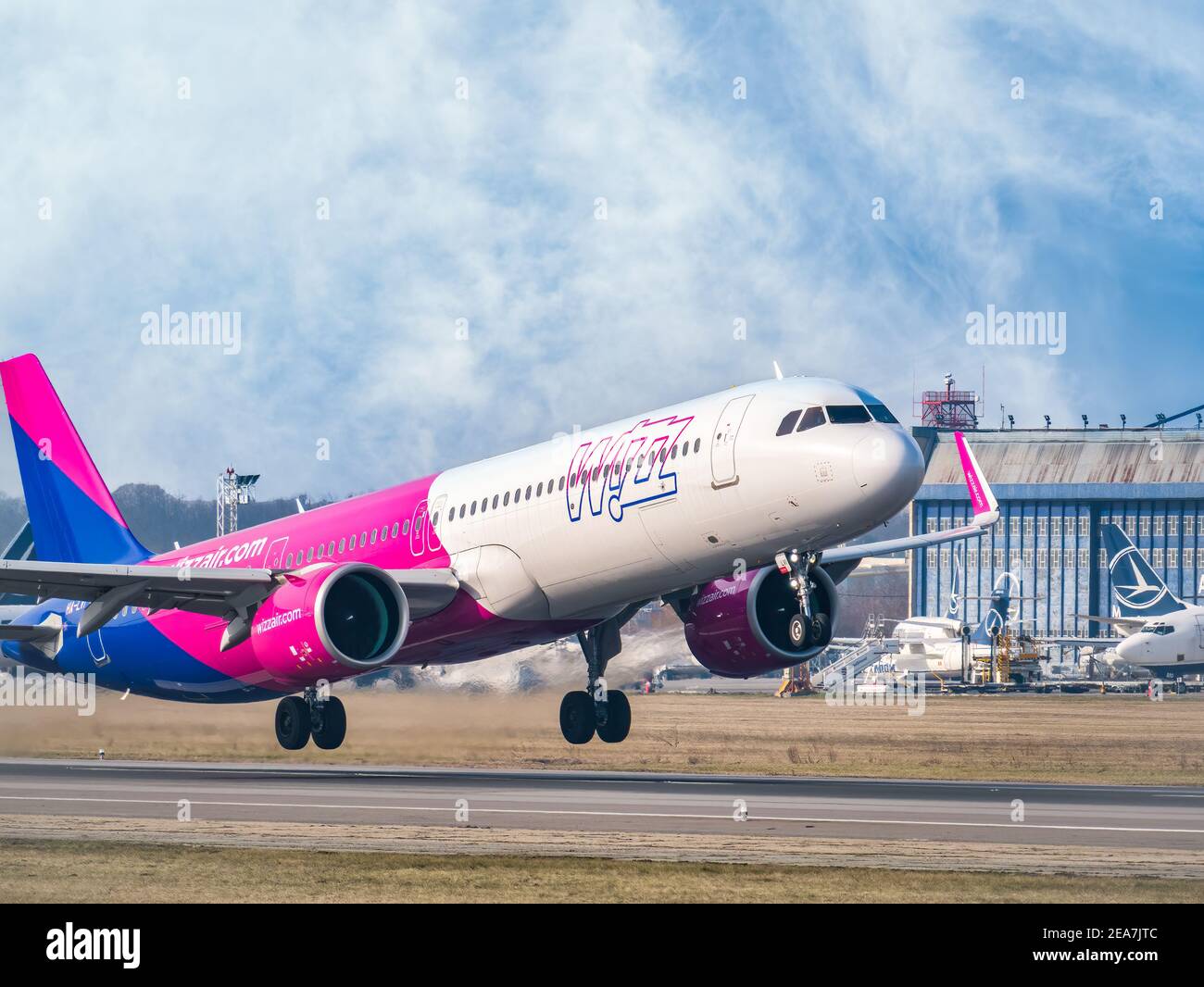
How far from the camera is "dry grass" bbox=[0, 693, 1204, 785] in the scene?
3691cm

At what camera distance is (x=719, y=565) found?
29.2 m

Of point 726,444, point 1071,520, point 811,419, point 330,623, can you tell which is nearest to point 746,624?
point 726,444

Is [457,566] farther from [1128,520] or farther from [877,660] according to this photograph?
[1128,520]

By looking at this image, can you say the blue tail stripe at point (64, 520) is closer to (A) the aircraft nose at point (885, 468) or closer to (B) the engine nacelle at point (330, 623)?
(B) the engine nacelle at point (330, 623)

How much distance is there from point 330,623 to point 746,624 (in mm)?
8758

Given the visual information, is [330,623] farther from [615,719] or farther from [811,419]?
[811,419]

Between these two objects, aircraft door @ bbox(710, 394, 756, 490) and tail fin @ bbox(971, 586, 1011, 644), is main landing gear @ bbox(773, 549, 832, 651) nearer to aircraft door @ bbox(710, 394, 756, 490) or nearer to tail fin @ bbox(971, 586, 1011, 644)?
aircraft door @ bbox(710, 394, 756, 490)

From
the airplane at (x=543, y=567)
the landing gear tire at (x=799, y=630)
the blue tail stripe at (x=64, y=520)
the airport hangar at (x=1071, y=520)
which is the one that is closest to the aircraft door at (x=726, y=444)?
the airplane at (x=543, y=567)

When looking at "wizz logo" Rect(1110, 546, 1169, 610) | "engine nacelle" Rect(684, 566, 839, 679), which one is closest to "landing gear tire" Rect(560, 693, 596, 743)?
"engine nacelle" Rect(684, 566, 839, 679)

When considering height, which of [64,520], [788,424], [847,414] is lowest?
[64,520]

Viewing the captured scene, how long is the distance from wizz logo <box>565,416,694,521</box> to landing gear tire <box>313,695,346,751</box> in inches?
296

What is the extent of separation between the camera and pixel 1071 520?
413ft

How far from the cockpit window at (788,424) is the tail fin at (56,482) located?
19912 millimetres

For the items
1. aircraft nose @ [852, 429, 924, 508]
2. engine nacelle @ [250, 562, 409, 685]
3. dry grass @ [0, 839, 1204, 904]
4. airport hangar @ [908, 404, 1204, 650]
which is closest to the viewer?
dry grass @ [0, 839, 1204, 904]
